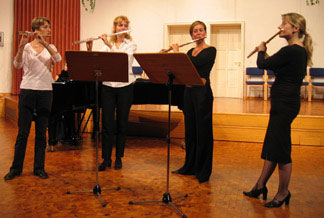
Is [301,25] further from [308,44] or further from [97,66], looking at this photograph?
[97,66]

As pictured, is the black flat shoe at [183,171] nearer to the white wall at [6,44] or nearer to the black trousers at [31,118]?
the black trousers at [31,118]

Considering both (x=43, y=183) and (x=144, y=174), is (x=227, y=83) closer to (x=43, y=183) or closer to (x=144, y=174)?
(x=144, y=174)

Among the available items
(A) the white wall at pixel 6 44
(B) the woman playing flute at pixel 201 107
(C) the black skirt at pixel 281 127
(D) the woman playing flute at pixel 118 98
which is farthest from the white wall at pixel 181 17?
(C) the black skirt at pixel 281 127

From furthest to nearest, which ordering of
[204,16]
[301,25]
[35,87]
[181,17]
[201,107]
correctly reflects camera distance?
[181,17], [204,16], [201,107], [35,87], [301,25]

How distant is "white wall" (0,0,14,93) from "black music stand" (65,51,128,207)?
26.2ft

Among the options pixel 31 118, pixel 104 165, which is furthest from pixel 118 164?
pixel 31 118

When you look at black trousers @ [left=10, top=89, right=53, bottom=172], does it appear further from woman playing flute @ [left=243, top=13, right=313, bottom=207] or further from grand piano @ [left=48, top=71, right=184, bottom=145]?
woman playing flute @ [left=243, top=13, right=313, bottom=207]

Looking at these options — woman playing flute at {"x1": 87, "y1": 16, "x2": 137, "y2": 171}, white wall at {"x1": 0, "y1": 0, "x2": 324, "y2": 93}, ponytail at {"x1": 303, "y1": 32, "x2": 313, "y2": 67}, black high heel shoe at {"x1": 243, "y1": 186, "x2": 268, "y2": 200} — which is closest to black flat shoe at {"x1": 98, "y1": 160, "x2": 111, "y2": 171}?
woman playing flute at {"x1": 87, "y1": 16, "x2": 137, "y2": 171}

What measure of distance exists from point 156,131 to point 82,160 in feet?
6.17

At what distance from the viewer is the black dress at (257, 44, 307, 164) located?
2844 millimetres

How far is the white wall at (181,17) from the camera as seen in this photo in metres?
9.45

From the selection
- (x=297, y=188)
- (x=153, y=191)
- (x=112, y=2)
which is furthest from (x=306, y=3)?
(x=153, y=191)

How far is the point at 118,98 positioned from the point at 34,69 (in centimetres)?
90

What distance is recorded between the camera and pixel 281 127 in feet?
9.57
